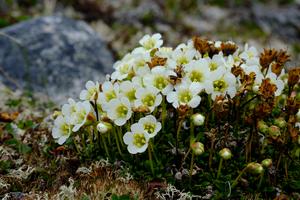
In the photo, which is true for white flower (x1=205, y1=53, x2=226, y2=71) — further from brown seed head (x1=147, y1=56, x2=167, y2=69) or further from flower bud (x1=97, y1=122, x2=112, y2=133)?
flower bud (x1=97, y1=122, x2=112, y2=133)

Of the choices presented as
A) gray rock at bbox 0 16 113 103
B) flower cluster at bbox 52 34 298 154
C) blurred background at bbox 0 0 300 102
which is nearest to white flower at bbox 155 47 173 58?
flower cluster at bbox 52 34 298 154

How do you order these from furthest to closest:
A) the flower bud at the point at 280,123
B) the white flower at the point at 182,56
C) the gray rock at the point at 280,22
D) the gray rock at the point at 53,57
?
the gray rock at the point at 280,22, the gray rock at the point at 53,57, the white flower at the point at 182,56, the flower bud at the point at 280,123

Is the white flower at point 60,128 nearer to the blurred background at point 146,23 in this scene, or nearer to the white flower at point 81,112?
the white flower at point 81,112

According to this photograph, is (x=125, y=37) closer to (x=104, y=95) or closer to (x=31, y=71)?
(x=31, y=71)

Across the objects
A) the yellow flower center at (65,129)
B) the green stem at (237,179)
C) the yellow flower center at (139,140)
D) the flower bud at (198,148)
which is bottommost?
the green stem at (237,179)

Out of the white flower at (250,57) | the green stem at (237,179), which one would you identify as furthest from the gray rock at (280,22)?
the green stem at (237,179)

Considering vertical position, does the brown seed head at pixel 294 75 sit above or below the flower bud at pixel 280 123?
above

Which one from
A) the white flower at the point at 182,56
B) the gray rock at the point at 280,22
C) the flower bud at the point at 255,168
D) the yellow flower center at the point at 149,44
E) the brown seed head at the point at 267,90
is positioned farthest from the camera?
the gray rock at the point at 280,22

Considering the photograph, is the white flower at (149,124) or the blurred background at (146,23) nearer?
the white flower at (149,124)
